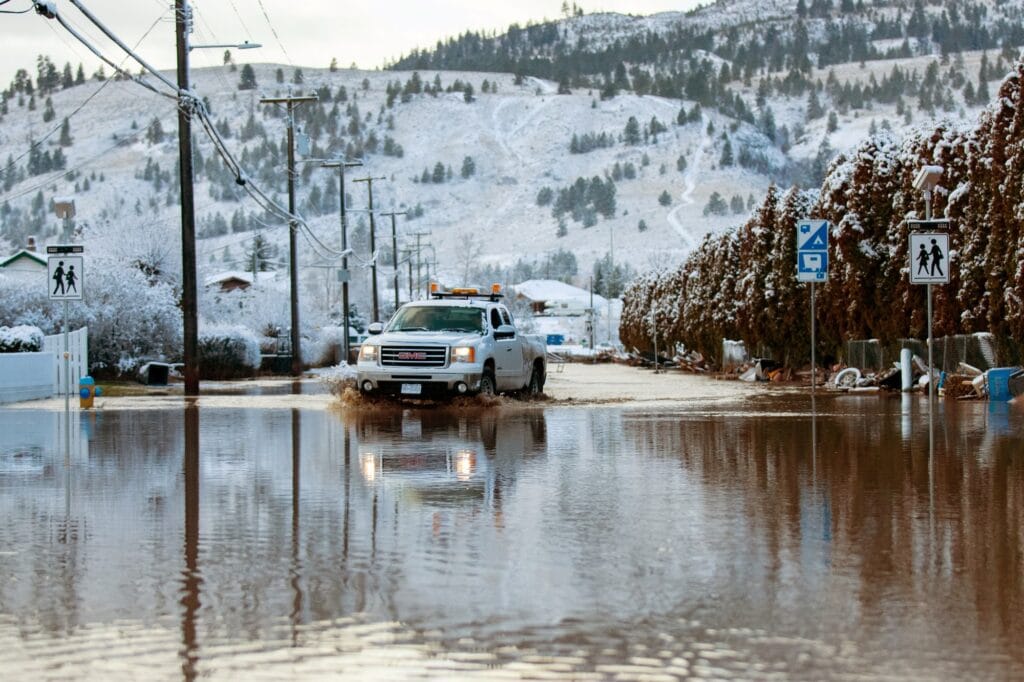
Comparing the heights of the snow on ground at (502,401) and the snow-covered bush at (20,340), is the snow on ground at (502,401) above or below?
below

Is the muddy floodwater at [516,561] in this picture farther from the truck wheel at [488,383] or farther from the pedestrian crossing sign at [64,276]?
Answer: the truck wheel at [488,383]

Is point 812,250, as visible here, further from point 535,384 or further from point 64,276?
point 64,276

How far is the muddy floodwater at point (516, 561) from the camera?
6742 millimetres

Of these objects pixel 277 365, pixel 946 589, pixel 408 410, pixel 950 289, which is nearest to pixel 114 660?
pixel 946 589

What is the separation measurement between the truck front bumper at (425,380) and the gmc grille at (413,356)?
156 millimetres

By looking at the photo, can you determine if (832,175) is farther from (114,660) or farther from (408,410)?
(114,660)

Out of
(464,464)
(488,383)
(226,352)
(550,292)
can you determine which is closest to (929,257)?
(464,464)

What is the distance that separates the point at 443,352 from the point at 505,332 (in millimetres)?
2086

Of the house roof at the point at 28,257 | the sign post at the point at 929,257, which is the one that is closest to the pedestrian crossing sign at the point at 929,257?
the sign post at the point at 929,257

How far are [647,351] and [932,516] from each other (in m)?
74.0

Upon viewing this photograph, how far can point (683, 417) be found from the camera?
78.4ft

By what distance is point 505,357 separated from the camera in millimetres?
27984

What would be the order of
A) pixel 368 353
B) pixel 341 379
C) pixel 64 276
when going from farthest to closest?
1. pixel 341 379
2. pixel 368 353
3. pixel 64 276

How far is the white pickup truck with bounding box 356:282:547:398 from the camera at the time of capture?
2616cm
